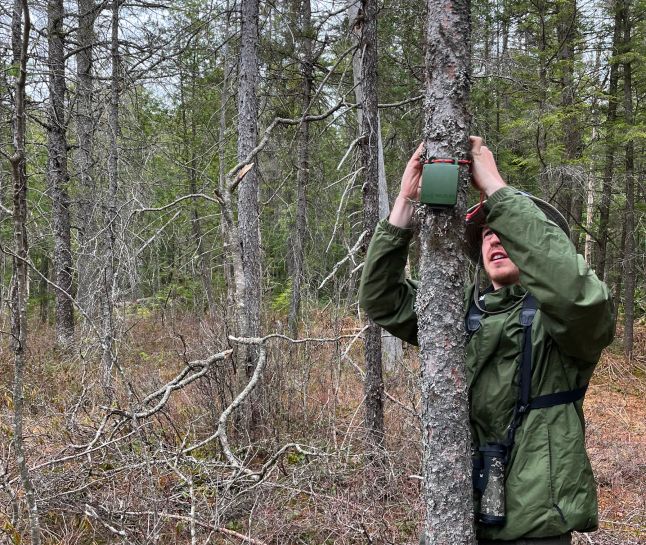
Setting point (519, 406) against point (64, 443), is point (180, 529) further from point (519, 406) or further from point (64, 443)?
point (519, 406)

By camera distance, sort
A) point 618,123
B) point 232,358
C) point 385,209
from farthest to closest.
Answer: point 618,123
point 385,209
point 232,358

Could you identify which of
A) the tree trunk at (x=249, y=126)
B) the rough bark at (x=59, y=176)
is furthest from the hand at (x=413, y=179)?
the rough bark at (x=59, y=176)

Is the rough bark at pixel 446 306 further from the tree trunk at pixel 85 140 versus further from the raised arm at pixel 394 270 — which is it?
the tree trunk at pixel 85 140

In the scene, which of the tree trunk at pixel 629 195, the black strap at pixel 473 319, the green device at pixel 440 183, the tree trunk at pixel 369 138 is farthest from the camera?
the tree trunk at pixel 629 195

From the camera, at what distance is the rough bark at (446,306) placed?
1772mm

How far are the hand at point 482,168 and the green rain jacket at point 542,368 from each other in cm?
8

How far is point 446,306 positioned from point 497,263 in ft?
1.27

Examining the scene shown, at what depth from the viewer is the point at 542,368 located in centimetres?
176

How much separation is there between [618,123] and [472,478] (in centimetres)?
991

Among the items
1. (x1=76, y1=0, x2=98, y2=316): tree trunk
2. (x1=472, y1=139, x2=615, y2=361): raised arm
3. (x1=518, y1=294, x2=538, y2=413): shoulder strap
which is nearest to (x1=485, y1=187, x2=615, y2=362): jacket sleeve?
(x1=472, y1=139, x2=615, y2=361): raised arm

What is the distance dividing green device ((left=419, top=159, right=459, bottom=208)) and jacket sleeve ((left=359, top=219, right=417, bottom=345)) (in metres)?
0.35

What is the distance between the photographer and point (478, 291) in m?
2.11

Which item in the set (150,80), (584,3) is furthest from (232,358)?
(584,3)

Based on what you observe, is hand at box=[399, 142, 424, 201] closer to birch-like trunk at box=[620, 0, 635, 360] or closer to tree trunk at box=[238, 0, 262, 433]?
tree trunk at box=[238, 0, 262, 433]
